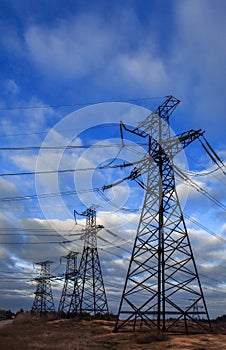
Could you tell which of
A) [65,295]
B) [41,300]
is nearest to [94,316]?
[65,295]

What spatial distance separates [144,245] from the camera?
21.5 meters

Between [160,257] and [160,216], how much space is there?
9.56 feet

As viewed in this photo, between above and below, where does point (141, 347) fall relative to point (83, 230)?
below

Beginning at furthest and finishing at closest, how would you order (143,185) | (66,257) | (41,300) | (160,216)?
(41,300) < (66,257) < (143,185) < (160,216)

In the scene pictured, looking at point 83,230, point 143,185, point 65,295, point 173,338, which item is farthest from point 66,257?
point 173,338

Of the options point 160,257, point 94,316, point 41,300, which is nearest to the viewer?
point 160,257

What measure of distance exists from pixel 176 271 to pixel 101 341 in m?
6.08

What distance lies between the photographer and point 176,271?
65.7 ft

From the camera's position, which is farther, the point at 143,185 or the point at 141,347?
the point at 143,185

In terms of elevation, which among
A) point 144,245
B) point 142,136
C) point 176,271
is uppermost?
point 142,136

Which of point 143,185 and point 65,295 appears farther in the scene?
point 65,295

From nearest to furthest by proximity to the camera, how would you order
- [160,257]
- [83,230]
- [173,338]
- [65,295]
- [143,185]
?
[173,338]
[160,257]
[143,185]
[83,230]
[65,295]

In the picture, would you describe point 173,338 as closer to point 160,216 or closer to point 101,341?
point 101,341

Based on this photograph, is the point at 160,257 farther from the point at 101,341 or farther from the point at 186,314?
the point at 101,341
